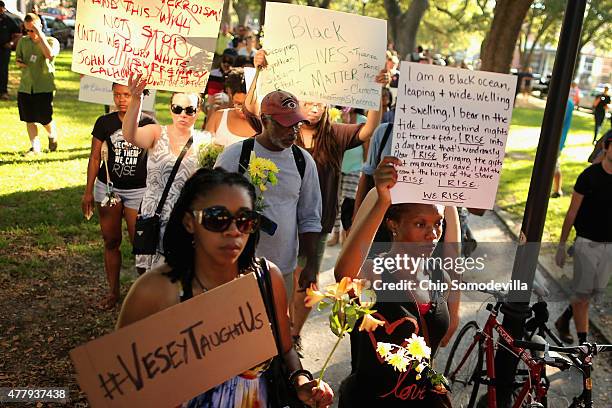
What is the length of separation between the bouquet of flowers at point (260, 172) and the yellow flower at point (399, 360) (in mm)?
1286

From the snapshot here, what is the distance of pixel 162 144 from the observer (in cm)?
411

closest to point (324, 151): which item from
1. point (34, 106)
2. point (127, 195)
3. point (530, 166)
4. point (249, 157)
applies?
point (249, 157)

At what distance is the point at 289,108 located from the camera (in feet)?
11.9

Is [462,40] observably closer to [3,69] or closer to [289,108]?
[3,69]

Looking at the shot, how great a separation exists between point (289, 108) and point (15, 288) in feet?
10.2

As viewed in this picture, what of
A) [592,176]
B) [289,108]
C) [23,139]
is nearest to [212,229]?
[289,108]

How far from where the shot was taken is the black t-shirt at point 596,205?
4707 millimetres

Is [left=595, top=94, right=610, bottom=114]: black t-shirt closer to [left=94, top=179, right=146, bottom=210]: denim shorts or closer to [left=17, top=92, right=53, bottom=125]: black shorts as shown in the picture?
[left=17, top=92, right=53, bottom=125]: black shorts

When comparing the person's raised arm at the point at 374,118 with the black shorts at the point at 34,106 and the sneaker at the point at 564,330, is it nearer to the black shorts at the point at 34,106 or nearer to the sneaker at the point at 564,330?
the sneaker at the point at 564,330

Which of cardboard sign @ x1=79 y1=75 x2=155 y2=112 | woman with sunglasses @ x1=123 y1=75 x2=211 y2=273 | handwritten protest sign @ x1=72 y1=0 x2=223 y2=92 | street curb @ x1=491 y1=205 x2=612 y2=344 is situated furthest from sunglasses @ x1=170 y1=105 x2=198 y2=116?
street curb @ x1=491 y1=205 x2=612 y2=344

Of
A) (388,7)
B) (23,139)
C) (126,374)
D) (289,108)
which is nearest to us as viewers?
(126,374)

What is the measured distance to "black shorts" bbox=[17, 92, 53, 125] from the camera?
9414 millimetres

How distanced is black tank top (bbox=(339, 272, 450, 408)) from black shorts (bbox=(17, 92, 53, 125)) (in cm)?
827

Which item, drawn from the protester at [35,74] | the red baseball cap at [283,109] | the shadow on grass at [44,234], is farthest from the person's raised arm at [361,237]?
the protester at [35,74]
